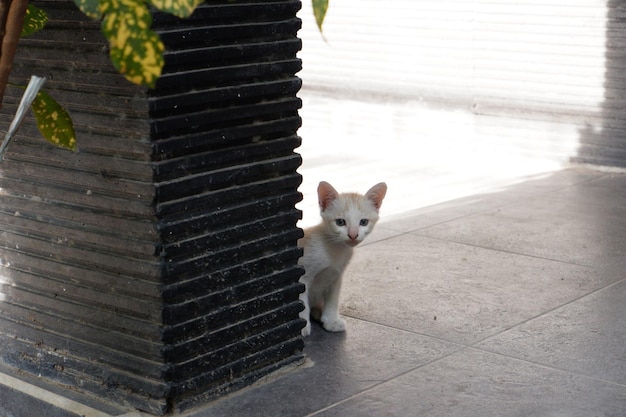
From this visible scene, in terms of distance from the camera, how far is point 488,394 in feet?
12.6

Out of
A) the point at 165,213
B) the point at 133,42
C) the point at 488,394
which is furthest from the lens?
the point at 488,394

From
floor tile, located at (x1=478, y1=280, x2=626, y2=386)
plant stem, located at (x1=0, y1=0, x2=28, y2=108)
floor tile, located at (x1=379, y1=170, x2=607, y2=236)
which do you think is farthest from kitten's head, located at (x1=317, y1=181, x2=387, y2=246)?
plant stem, located at (x1=0, y1=0, x2=28, y2=108)

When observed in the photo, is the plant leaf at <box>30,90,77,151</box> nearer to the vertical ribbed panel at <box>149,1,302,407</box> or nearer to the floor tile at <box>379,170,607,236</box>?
the vertical ribbed panel at <box>149,1,302,407</box>

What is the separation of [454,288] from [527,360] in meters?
1.06

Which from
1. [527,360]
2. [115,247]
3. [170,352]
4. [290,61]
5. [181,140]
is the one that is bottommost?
[527,360]

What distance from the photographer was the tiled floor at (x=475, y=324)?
3799 mm

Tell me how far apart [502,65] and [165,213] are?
5966 millimetres

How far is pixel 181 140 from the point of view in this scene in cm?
349

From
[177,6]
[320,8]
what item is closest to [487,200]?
[320,8]

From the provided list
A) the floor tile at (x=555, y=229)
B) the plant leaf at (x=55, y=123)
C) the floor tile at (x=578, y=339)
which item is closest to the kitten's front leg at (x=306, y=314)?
the floor tile at (x=578, y=339)

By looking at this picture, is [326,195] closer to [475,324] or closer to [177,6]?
[475,324]

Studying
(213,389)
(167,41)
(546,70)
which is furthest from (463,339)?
(546,70)

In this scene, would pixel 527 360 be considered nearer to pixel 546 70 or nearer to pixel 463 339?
pixel 463 339

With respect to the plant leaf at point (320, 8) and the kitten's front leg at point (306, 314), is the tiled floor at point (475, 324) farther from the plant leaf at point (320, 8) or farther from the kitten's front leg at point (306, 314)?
the plant leaf at point (320, 8)
